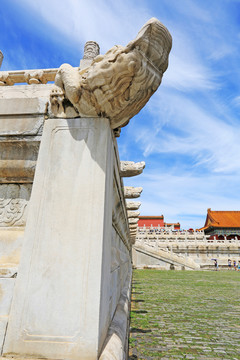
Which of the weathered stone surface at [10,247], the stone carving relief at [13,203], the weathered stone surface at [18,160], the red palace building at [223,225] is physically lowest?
the weathered stone surface at [10,247]

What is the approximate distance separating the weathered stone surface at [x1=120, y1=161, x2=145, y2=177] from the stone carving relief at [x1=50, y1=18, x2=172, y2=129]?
226 cm

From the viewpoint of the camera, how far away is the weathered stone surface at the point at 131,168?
411cm

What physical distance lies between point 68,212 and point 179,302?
15.1 ft

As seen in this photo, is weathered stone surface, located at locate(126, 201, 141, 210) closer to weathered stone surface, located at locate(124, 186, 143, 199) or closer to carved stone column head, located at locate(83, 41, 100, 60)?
weathered stone surface, located at locate(124, 186, 143, 199)

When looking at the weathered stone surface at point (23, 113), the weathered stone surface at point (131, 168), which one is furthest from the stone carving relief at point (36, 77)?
the weathered stone surface at point (131, 168)

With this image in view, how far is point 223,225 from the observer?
3509 cm

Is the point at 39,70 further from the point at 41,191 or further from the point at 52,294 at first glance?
the point at 52,294

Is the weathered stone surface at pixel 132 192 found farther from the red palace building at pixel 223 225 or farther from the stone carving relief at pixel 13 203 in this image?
the red palace building at pixel 223 225

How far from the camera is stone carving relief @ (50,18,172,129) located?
5.02 ft

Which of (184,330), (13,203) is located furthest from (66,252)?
(184,330)

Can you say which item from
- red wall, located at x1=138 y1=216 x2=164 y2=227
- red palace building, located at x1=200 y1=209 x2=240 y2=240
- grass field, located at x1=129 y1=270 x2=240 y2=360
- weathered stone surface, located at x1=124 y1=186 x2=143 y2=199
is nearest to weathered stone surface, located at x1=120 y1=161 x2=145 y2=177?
weathered stone surface, located at x1=124 y1=186 x2=143 y2=199

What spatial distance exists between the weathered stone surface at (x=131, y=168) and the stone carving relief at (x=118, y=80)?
2257 mm

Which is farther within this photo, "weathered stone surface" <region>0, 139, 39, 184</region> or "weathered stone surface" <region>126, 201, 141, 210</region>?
"weathered stone surface" <region>126, 201, 141, 210</region>

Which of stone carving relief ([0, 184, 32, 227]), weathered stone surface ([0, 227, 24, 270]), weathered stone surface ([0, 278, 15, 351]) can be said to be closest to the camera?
weathered stone surface ([0, 278, 15, 351])
